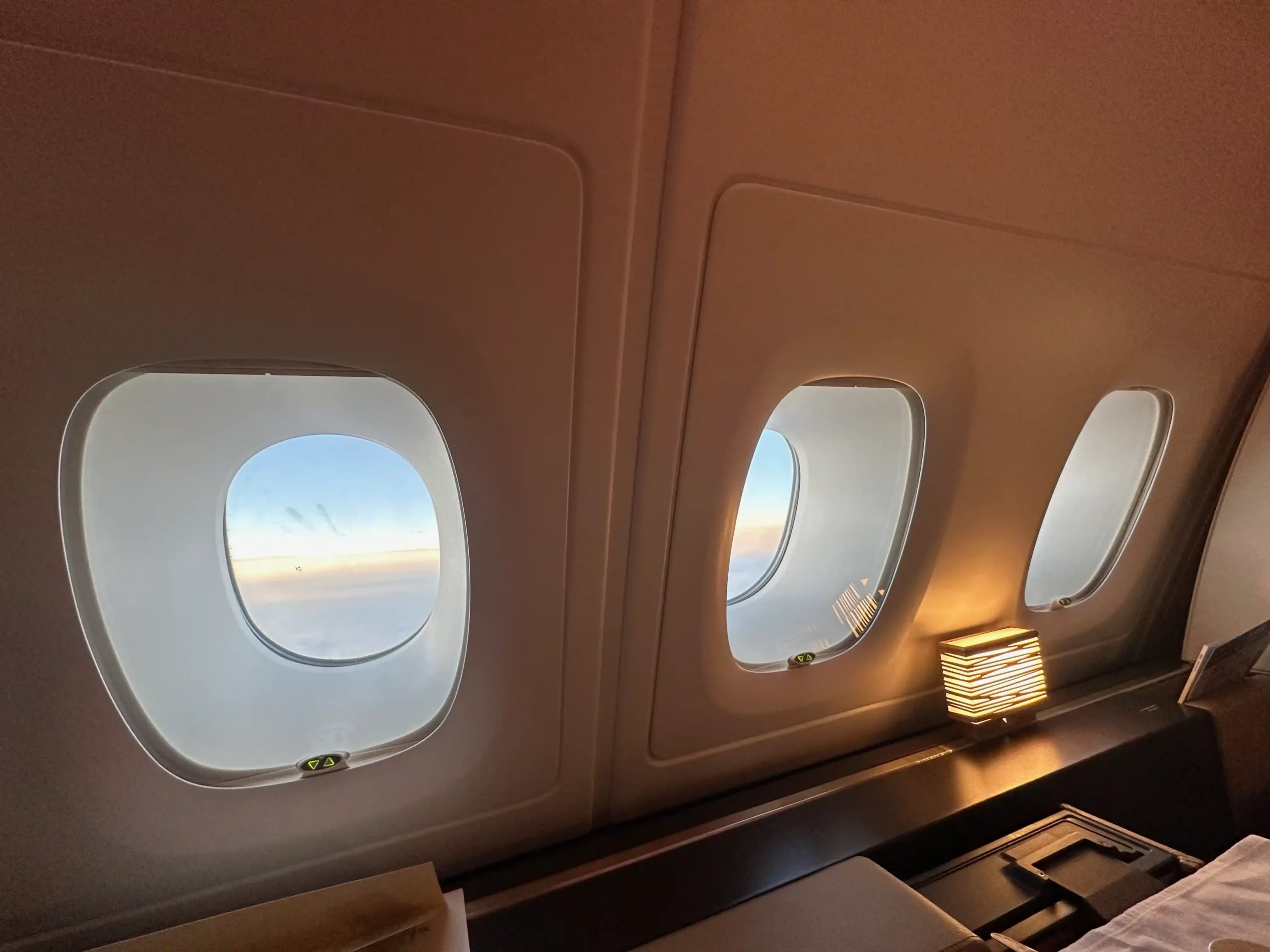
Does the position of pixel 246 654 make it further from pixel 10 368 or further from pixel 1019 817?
pixel 1019 817

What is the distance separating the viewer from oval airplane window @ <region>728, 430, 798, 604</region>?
8.02ft

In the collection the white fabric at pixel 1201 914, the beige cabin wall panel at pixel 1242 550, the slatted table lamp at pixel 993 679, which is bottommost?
the white fabric at pixel 1201 914

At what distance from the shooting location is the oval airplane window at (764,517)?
2445 millimetres

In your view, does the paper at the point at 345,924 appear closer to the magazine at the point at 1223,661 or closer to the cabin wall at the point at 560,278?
the cabin wall at the point at 560,278

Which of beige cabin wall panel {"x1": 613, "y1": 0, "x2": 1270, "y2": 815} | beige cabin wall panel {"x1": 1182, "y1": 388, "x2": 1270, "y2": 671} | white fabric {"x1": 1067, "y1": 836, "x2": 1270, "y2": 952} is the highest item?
beige cabin wall panel {"x1": 613, "y1": 0, "x2": 1270, "y2": 815}

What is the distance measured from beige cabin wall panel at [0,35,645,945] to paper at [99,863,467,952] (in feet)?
0.80

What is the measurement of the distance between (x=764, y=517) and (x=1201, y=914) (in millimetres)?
1563

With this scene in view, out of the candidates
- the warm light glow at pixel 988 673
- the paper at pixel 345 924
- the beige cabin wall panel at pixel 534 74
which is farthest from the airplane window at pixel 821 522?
the paper at pixel 345 924

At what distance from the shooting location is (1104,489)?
9.92 ft

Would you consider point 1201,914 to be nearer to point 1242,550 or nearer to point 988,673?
point 988,673

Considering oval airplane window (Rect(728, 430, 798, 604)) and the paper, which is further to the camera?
oval airplane window (Rect(728, 430, 798, 604))

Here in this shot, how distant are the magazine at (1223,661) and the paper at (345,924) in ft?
10.2

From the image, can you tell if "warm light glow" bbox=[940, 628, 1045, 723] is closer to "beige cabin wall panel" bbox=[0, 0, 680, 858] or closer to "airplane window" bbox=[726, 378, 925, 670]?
"airplane window" bbox=[726, 378, 925, 670]

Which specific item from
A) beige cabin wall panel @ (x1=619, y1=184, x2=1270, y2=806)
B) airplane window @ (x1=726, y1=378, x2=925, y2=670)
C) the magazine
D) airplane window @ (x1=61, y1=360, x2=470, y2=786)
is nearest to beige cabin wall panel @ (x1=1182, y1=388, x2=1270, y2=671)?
the magazine
